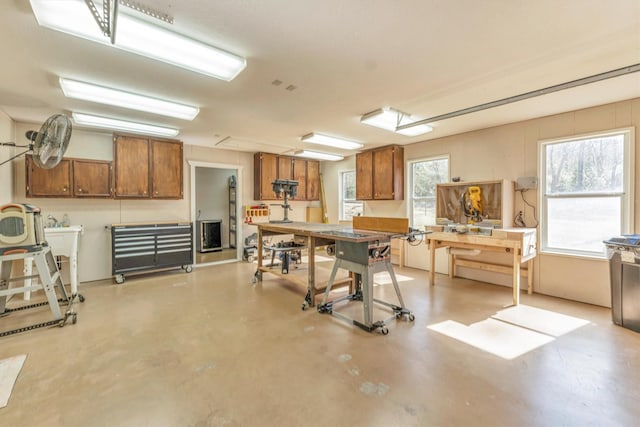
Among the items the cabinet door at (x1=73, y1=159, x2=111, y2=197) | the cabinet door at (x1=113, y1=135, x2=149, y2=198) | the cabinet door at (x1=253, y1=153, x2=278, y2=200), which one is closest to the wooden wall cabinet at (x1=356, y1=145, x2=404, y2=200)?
the cabinet door at (x1=253, y1=153, x2=278, y2=200)

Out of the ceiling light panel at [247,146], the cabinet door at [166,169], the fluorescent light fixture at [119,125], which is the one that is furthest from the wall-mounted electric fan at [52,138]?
the ceiling light panel at [247,146]

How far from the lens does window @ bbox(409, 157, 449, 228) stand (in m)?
5.09

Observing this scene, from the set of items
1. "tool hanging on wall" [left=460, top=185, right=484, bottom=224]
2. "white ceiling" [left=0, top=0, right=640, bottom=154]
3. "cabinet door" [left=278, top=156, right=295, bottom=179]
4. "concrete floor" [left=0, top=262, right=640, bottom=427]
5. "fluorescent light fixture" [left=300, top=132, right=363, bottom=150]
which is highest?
"fluorescent light fixture" [left=300, top=132, right=363, bottom=150]

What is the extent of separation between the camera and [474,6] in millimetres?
1672

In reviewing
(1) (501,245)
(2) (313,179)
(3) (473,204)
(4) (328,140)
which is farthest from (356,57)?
(2) (313,179)

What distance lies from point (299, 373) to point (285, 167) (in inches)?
203

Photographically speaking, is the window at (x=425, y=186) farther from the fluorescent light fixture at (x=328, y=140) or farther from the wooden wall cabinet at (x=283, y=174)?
the wooden wall cabinet at (x=283, y=174)

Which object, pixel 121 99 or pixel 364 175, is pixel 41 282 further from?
pixel 364 175

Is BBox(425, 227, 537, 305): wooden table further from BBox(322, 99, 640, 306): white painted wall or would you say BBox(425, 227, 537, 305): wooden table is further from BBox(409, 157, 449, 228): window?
BBox(409, 157, 449, 228): window

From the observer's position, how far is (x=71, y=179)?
165 inches

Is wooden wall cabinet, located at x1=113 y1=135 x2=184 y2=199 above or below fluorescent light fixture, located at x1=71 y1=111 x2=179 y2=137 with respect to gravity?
below

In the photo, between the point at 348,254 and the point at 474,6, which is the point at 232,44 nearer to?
the point at 474,6

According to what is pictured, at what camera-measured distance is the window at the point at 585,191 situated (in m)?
3.25

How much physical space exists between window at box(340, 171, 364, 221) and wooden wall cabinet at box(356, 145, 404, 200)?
86 centimetres
